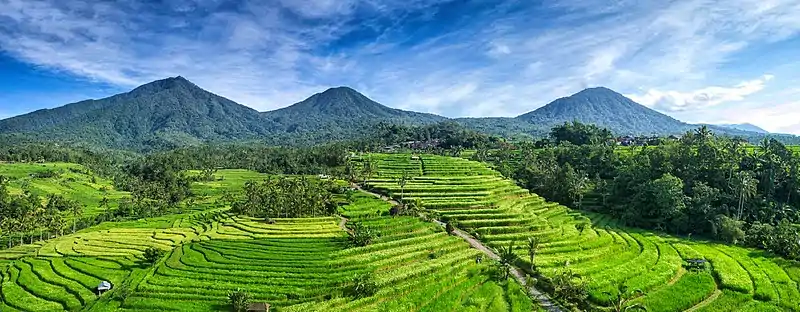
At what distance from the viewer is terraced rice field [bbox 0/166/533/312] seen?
38.4 metres

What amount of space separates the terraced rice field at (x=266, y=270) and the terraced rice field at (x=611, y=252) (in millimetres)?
7113

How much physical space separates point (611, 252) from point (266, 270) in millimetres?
34955

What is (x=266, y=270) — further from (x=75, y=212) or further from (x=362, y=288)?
(x=75, y=212)

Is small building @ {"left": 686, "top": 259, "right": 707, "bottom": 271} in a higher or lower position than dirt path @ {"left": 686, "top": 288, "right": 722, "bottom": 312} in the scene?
higher

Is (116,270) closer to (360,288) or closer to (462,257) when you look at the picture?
(360,288)

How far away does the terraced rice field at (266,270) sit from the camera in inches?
1513

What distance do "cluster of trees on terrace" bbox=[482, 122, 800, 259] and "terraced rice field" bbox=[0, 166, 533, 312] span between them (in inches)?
1400

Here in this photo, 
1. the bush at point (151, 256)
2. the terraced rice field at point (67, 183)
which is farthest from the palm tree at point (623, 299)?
the terraced rice field at point (67, 183)

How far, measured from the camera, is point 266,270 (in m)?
44.0

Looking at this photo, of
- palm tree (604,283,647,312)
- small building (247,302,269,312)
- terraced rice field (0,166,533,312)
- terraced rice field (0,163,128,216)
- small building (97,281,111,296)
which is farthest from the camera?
terraced rice field (0,163,128,216)

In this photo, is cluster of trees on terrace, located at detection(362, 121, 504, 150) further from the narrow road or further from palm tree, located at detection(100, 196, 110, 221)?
the narrow road

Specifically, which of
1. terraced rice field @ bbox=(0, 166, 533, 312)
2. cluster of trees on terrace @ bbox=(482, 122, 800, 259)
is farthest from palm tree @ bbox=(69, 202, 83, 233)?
cluster of trees on terrace @ bbox=(482, 122, 800, 259)

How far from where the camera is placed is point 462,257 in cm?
4759

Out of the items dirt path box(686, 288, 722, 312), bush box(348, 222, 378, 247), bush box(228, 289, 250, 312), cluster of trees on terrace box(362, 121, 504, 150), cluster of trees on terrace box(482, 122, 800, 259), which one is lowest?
dirt path box(686, 288, 722, 312)
